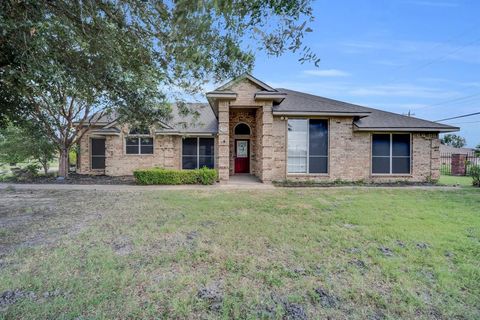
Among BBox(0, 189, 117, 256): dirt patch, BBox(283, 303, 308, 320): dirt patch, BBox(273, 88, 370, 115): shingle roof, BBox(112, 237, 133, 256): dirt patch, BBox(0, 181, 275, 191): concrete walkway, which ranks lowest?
BBox(283, 303, 308, 320): dirt patch

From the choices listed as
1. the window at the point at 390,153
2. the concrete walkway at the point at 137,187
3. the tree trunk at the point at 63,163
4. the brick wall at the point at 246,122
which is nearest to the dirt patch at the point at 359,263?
the concrete walkway at the point at 137,187

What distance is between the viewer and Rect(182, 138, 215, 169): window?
16.4 metres

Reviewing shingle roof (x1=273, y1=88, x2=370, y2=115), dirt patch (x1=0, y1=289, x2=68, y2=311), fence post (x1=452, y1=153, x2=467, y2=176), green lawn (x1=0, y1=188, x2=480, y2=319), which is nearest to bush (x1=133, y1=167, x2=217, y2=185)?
shingle roof (x1=273, y1=88, x2=370, y2=115)

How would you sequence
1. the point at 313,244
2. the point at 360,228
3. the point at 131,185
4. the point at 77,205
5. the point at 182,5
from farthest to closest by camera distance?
the point at 131,185 < the point at 77,205 < the point at 360,228 < the point at 313,244 < the point at 182,5

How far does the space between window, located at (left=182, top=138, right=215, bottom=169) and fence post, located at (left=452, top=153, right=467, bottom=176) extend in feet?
66.3

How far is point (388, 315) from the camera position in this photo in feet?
9.14

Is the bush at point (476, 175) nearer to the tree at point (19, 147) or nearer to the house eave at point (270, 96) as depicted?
the house eave at point (270, 96)

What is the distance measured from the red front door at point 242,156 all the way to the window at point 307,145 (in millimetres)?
3725

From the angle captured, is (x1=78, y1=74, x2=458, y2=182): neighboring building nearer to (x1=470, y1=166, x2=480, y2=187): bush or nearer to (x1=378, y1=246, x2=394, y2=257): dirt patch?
(x1=470, y1=166, x2=480, y2=187): bush

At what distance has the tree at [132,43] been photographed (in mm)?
3162

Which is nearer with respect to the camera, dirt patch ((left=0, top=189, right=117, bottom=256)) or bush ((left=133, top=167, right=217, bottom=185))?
dirt patch ((left=0, top=189, right=117, bottom=256))

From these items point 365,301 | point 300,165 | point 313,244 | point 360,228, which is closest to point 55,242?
point 313,244

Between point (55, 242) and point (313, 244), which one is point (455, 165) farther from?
point (55, 242)

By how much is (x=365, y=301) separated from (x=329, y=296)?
400 millimetres
